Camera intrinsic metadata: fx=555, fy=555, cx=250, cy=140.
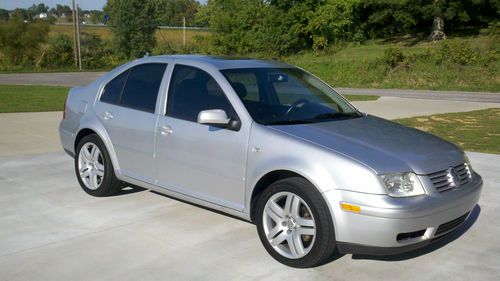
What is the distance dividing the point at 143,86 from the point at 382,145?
99.7 inches

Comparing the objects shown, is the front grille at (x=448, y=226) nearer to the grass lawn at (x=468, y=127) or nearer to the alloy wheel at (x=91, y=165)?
the alloy wheel at (x=91, y=165)

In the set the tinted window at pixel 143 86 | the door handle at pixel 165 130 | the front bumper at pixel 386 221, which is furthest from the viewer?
the tinted window at pixel 143 86

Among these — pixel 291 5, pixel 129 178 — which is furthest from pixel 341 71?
pixel 129 178

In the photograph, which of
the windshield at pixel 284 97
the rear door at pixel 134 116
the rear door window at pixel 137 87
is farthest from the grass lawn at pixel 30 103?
the windshield at pixel 284 97

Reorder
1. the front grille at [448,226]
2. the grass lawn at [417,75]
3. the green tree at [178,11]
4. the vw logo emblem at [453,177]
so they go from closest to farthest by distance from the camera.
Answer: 1. the front grille at [448,226]
2. the vw logo emblem at [453,177]
3. the grass lawn at [417,75]
4. the green tree at [178,11]

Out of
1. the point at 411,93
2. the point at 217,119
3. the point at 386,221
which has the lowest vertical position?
the point at 411,93

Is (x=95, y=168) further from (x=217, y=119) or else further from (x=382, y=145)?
(x=382, y=145)

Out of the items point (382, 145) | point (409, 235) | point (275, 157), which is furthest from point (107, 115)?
point (409, 235)

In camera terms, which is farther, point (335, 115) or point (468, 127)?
point (468, 127)

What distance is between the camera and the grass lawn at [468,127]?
31.7ft

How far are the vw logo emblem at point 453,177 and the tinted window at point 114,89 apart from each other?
3353 millimetres

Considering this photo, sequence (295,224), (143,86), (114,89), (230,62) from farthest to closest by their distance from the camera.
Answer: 1. (114,89)
2. (143,86)
3. (230,62)
4. (295,224)

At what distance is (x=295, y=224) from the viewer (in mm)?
4133

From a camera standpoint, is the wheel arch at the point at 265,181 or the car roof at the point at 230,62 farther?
the car roof at the point at 230,62
